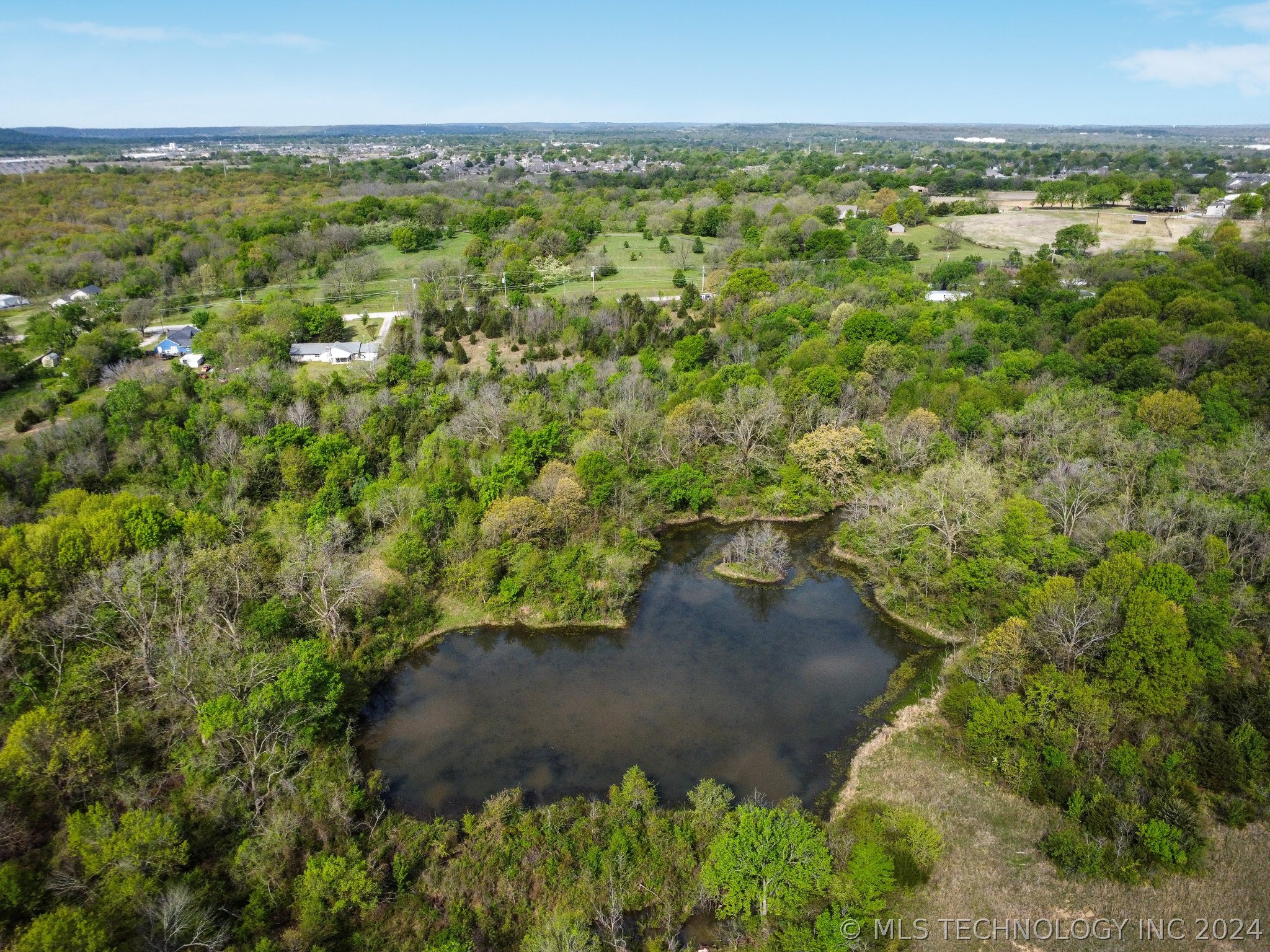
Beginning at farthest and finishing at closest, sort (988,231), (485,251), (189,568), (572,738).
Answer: (988,231)
(485,251)
(189,568)
(572,738)

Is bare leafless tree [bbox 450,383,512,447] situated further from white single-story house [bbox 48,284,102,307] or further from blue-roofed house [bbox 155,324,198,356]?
white single-story house [bbox 48,284,102,307]

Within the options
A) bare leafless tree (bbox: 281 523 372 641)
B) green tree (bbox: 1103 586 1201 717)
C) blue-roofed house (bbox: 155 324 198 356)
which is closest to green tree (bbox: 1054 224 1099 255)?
green tree (bbox: 1103 586 1201 717)

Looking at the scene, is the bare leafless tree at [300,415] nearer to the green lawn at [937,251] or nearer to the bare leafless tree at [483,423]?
the bare leafless tree at [483,423]

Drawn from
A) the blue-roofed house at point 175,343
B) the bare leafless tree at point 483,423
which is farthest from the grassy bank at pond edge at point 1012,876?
the blue-roofed house at point 175,343

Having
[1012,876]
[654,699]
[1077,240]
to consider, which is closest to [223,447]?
[654,699]

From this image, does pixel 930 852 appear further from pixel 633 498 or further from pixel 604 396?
pixel 604 396

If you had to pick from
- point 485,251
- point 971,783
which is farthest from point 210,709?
point 485,251

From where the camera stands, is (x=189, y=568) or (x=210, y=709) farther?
(x=189, y=568)

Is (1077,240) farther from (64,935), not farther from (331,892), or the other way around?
(64,935)
